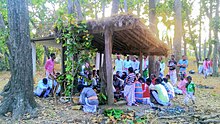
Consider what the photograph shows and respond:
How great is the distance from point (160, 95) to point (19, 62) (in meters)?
4.60

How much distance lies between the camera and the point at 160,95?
7.91 meters

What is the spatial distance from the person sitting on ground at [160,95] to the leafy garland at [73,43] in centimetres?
241

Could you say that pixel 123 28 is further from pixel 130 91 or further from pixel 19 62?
pixel 19 62

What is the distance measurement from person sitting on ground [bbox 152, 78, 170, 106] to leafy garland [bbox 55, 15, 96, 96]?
2409 millimetres

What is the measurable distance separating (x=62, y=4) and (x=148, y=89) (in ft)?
42.9

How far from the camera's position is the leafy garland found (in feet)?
24.7

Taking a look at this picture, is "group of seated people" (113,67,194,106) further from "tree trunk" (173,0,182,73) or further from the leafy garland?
"tree trunk" (173,0,182,73)

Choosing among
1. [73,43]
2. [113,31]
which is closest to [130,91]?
[113,31]

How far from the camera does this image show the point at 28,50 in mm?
6312

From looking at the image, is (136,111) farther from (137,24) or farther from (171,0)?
(171,0)

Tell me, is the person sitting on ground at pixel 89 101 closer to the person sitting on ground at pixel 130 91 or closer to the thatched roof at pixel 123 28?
the person sitting on ground at pixel 130 91

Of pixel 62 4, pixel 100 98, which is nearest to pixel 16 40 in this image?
pixel 100 98

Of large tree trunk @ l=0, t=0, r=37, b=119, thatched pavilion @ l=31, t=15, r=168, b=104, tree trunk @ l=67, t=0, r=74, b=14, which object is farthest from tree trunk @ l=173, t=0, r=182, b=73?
large tree trunk @ l=0, t=0, r=37, b=119

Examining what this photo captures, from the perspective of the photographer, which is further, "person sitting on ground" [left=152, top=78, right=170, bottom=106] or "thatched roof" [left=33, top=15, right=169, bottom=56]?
"person sitting on ground" [left=152, top=78, right=170, bottom=106]
